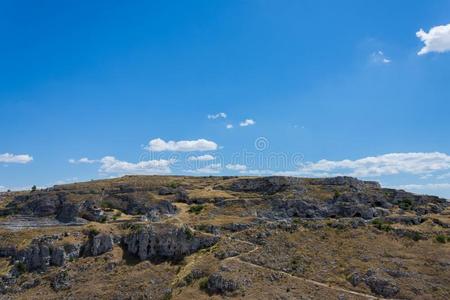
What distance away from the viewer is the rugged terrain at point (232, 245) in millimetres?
68062

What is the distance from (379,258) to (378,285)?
7878 mm

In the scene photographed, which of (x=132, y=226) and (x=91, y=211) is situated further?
(x=91, y=211)

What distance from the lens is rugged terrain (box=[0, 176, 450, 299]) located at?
6806 cm

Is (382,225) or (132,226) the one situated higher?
(382,225)

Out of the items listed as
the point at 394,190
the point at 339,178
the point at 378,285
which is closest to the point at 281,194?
the point at 339,178

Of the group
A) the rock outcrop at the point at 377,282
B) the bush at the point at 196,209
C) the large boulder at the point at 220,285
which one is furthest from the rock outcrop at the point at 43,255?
the rock outcrop at the point at 377,282

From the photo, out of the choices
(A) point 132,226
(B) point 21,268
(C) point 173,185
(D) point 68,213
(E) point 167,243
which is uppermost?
(C) point 173,185

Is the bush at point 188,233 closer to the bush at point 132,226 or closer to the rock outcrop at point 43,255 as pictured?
the bush at point 132,226

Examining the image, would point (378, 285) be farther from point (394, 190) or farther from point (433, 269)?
point (394, 190)

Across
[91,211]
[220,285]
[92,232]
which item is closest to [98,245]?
[92,232]

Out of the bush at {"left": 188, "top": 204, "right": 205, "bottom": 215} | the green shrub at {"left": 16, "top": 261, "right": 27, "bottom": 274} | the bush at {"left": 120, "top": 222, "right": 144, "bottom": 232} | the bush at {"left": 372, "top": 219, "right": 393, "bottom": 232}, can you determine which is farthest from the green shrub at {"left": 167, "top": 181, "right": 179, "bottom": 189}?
the bush at {"left": 372, "top": 219, "right": 393, "bottom": 232}

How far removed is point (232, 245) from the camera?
259ft

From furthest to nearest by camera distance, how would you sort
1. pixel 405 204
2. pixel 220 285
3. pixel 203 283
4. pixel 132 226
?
pixel 405 204
pixel 132 226
pixel 203 283
pixel 220 285

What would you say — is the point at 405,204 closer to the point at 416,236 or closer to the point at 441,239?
the point at 416,236
